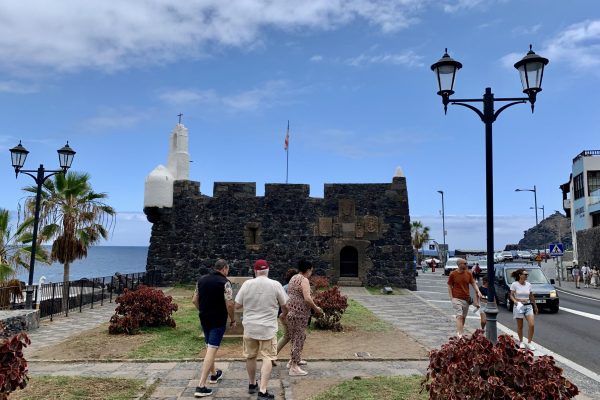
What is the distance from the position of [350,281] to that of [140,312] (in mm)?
12544

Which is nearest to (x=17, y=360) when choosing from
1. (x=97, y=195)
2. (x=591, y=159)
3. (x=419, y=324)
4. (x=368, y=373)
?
(x=368, y=373)

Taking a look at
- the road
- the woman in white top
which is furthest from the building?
the woman in white top

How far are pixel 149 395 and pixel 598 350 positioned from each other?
860 centimetres

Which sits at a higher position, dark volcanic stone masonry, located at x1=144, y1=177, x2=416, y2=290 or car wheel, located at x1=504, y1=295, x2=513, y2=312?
dark volcanic stone masonry, located at x1=144, y1=177, x2=416, y2=290

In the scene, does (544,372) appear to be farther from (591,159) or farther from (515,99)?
(591,159)

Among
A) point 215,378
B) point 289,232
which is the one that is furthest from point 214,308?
point 289,232

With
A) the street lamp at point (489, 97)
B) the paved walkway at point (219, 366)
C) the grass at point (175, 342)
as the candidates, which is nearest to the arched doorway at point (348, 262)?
the grass at point (175, 342)

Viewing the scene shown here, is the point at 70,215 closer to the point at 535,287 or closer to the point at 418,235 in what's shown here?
the point at 535,287

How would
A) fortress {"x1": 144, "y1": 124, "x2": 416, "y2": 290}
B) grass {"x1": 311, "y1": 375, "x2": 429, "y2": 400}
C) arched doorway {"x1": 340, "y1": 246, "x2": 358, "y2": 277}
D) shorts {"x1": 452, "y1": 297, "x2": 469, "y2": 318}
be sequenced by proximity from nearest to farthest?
1. grass {"x1": 311, "y1": 375, "x2": 429, "y2": 400}
2. shorts {"x1": 452, "y1": 297, "x2": 469, "y2": 318}
3. fortress {"x1": 144, "y1": 124, "x2": 416, "y2": 290}
4. arched doorway {"x1": 340, "y1": 246, "x2": 358, "y2": 277}

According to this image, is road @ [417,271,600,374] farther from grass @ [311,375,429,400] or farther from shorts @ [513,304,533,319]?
grass @ [311,375,429,400]

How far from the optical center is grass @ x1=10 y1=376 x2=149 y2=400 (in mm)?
5672

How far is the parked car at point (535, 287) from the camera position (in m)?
15.2

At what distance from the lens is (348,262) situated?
21.9 metres

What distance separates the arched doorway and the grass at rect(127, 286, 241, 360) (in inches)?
401
